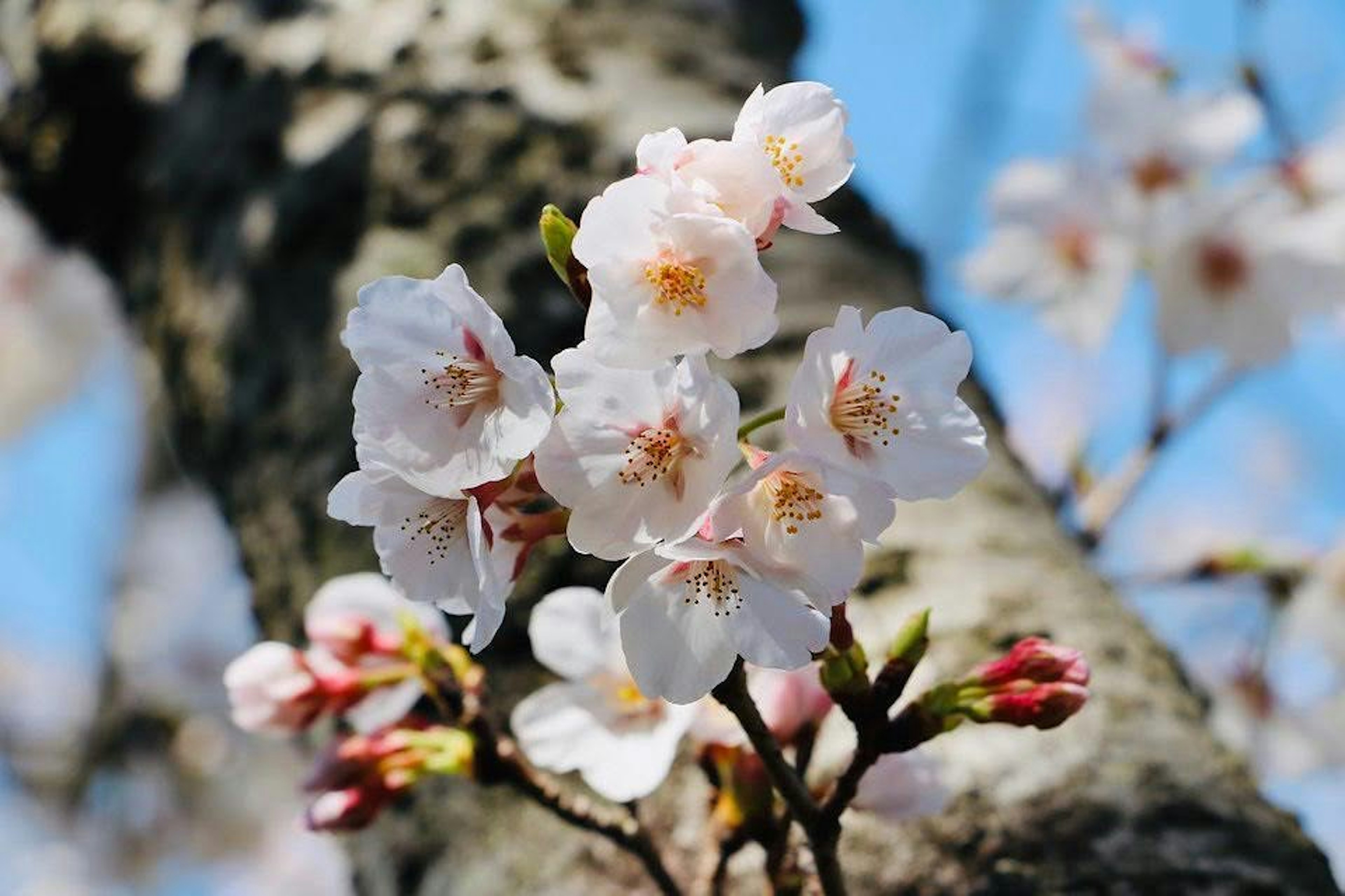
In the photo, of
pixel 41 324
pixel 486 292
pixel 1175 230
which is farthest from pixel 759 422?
pixel 41 324

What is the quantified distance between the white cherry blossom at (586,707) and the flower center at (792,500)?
18 cm

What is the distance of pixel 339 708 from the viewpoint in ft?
2.60

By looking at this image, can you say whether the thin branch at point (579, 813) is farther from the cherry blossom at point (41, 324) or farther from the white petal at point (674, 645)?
the cherry blossom at point (41, 324)

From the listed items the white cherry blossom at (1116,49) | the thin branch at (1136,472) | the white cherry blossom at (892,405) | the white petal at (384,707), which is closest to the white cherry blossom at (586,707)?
the white petal at (384,707)

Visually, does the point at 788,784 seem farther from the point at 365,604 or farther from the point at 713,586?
the point at 365,604

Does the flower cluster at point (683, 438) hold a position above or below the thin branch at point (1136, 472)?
above

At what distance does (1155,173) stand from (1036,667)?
1.23m

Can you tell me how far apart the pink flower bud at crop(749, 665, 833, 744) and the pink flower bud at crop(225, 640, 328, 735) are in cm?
29

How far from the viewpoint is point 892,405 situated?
59cm

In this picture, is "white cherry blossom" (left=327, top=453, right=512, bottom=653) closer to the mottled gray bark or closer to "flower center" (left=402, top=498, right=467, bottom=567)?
"flower center" (left=402, top=498, right=467, bottom=567)

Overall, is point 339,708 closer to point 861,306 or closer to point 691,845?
point 691,845

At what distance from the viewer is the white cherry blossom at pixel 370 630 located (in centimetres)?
79

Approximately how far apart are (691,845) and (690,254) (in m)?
0.45

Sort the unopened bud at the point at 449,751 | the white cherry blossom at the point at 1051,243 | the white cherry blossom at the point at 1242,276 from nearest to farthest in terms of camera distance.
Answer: the unopened bud at the point at 449,751 < the white cherry blossom at the point at 1242,276 < the white cherry blossom at the point at 1051,243
